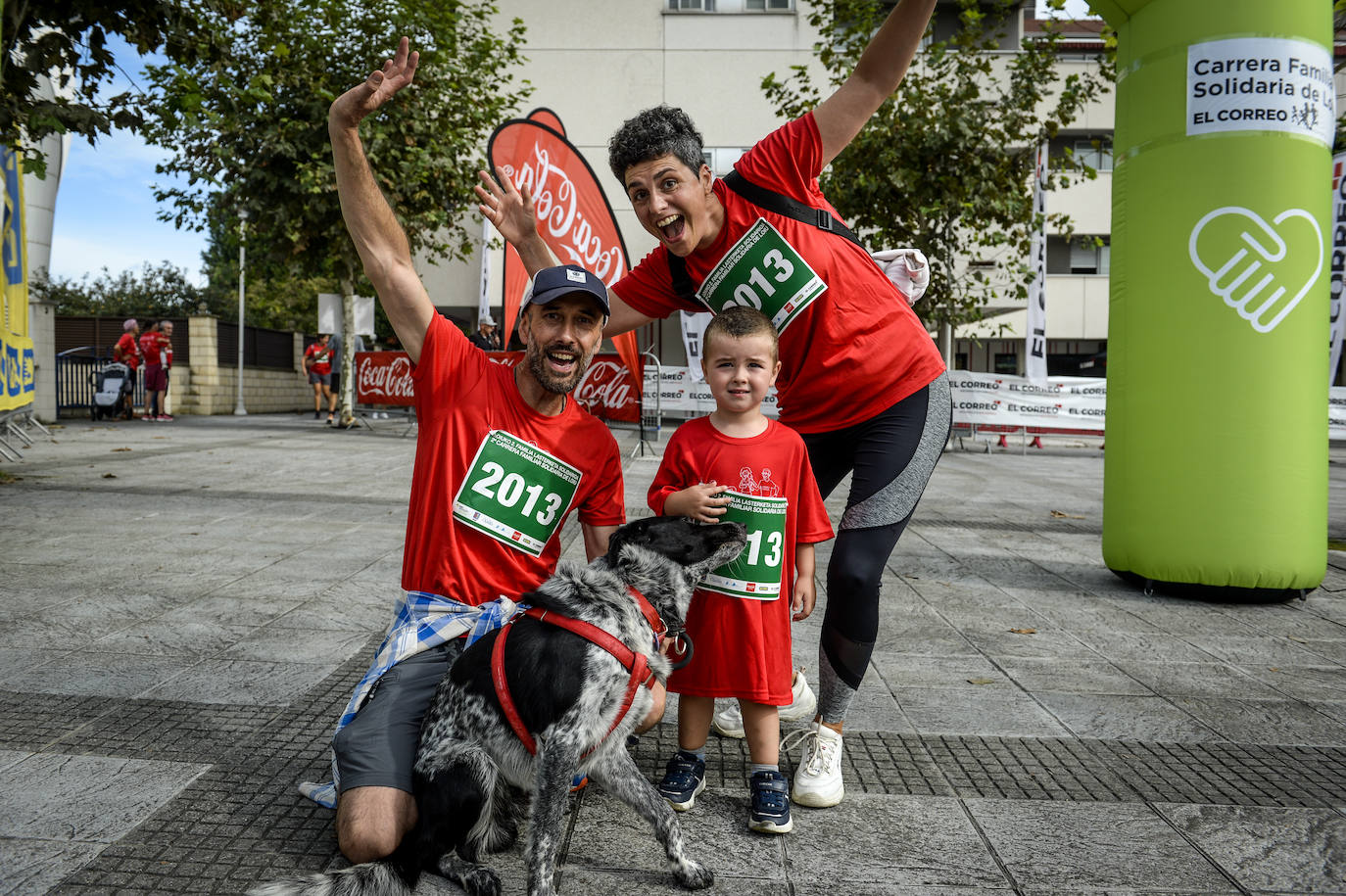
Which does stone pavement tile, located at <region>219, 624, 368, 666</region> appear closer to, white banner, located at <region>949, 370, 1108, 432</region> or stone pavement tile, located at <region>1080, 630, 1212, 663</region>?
stone pavement tile, located at <region>1080, 630, 1212, 663</region>

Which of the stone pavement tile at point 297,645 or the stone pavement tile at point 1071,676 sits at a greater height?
the stone pavement tile at point 297,645

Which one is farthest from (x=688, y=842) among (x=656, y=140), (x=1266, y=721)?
(x=1266, y=721)

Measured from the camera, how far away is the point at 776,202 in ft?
10.1

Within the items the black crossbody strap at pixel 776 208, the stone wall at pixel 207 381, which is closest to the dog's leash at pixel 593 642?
the black crossbody strap at pixel 776 208

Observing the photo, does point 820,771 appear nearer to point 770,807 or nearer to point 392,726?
point 770,807

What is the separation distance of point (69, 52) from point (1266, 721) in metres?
8.71

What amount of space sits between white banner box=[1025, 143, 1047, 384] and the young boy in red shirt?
14830mm

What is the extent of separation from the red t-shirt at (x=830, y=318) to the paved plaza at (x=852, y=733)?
4.24 ft

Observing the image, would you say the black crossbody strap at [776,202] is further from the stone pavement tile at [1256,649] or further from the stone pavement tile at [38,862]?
the stone pavement tile at [1256,649]

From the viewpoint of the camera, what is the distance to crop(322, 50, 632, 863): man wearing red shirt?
280cm

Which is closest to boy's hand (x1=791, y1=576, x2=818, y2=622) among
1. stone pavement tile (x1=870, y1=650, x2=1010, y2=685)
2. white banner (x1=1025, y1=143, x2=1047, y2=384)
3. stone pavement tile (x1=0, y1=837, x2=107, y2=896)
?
stone pavement tile (x1=870, y1=650, x2=1010, y2=685)

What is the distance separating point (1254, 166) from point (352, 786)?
5.73 meters

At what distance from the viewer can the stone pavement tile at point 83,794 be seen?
252 cm

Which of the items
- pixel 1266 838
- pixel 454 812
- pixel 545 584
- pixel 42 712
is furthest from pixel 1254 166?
pixel 42 712
